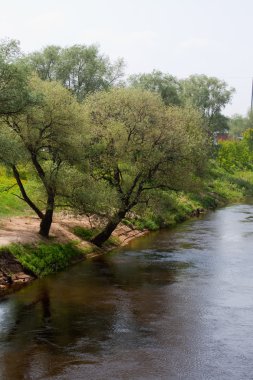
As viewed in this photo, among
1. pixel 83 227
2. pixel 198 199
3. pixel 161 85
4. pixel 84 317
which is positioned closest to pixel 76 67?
pixel 161 85

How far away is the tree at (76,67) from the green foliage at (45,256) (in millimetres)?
45784

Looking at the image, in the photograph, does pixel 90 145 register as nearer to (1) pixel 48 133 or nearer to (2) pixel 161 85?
(1) pixel 48 133

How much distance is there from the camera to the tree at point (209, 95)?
10294 centimetres

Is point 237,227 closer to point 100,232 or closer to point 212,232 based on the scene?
point 212,232

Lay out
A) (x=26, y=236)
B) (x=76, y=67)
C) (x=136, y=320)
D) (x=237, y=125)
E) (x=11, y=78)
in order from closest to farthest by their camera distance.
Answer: (x=136, y=320) < (x=11, y=78) < (x=26, y=236) < (x=76, y=67) < (x=237, y=125)

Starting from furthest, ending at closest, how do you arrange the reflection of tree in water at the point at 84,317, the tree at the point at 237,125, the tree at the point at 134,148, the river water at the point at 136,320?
the tree at the point at 237,125 < the tree at the point at 134,148 < the reflection of tree in water at the point at 84,317 < the river water at the point at 136,320

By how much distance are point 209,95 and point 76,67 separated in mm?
32320

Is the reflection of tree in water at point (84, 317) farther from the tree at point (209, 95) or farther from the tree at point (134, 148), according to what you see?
the tree at point (209, 95)

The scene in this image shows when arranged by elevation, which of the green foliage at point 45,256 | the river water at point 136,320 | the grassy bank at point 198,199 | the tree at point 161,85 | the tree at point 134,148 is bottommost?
the river water at point 136,320

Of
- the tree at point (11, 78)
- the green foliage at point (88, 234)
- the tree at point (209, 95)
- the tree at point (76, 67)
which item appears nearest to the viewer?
the tree at point (11, 78)

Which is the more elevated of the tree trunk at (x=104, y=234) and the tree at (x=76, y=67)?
the tree at (x=76, y=67)

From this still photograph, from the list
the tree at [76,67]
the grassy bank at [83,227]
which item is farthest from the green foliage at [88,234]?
the tree at [76,67]

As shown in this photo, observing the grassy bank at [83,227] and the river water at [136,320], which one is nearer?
the river water at [136,320]

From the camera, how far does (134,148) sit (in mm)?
41906
